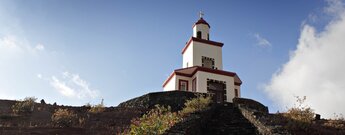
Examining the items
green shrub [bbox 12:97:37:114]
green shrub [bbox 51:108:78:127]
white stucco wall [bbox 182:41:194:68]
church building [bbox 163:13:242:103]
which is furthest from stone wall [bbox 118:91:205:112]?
green shrub [bbox 12:97:37:114]

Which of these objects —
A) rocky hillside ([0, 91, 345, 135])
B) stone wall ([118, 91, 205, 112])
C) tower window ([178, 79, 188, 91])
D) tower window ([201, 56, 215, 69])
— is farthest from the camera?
tower window ([201, 56, 215, 69])

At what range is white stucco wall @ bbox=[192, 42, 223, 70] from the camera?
108 ft

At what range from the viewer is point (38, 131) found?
56.7 ft

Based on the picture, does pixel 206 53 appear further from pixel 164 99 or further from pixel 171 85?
pixel 164 99

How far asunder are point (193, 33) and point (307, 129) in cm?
2030

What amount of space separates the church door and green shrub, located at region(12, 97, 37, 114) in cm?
1324

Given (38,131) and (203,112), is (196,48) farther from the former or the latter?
(38,131)

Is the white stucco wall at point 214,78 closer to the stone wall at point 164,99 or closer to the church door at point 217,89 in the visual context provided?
the church door at point 217,89

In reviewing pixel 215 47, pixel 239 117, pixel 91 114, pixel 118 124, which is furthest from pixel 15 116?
pixel 215 47

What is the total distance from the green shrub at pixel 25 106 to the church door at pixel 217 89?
13.2 meters

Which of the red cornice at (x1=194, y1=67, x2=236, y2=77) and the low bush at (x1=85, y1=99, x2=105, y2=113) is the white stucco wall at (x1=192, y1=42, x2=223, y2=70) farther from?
the low bush at (x1=85, y1=99, x2=105, y2=113)

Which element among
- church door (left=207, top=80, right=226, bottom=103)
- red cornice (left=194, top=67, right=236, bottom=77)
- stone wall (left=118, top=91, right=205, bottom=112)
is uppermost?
red cornice (left=194, top=67, right=236, bottom=77)

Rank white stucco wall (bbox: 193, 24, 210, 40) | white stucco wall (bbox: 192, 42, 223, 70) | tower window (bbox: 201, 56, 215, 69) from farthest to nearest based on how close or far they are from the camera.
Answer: white stucco wall (bbox: 193, 24, 210, 40) → tower window (bbox: 201, 56, 215, 69) → white stucco wall (bbox: 192, 42, 223, 70)

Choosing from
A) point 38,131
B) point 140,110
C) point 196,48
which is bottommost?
point 38,131
